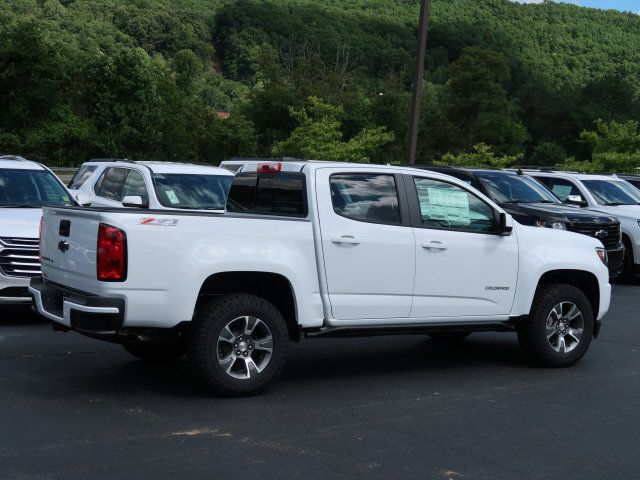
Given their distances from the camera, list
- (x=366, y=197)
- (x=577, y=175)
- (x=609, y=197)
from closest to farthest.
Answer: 1. (x=366, y=197)
2. (x=609, y=197)
3. (x=577, y=175)

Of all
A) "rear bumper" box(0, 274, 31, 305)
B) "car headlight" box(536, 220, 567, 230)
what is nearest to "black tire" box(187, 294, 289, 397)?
"rear bumper" box(0, 274, 31, 305)

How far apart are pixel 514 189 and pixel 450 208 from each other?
7.99m

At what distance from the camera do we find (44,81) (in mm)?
42031

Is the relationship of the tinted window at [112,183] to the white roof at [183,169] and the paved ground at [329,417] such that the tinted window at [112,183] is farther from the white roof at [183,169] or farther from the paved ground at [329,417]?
the paved ground at [329,417]

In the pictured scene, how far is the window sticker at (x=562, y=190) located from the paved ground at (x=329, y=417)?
9.02 meters

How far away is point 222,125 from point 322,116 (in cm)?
1524

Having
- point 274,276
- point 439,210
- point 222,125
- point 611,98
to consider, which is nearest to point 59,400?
point 274,276

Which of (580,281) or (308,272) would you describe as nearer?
(308,272)

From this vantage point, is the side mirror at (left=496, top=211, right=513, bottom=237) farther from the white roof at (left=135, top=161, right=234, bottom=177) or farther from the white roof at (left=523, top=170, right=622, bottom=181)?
the white roof at (left=523, top=170, right=622, bottom=181)

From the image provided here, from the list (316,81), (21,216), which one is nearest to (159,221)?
(21,216)

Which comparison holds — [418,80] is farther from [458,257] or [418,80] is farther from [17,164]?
[458,257]

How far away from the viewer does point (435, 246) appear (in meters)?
8.01

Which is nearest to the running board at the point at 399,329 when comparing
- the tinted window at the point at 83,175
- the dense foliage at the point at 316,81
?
the tinted window at the point at 83,175

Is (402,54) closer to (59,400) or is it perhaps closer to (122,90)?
(122,90)
